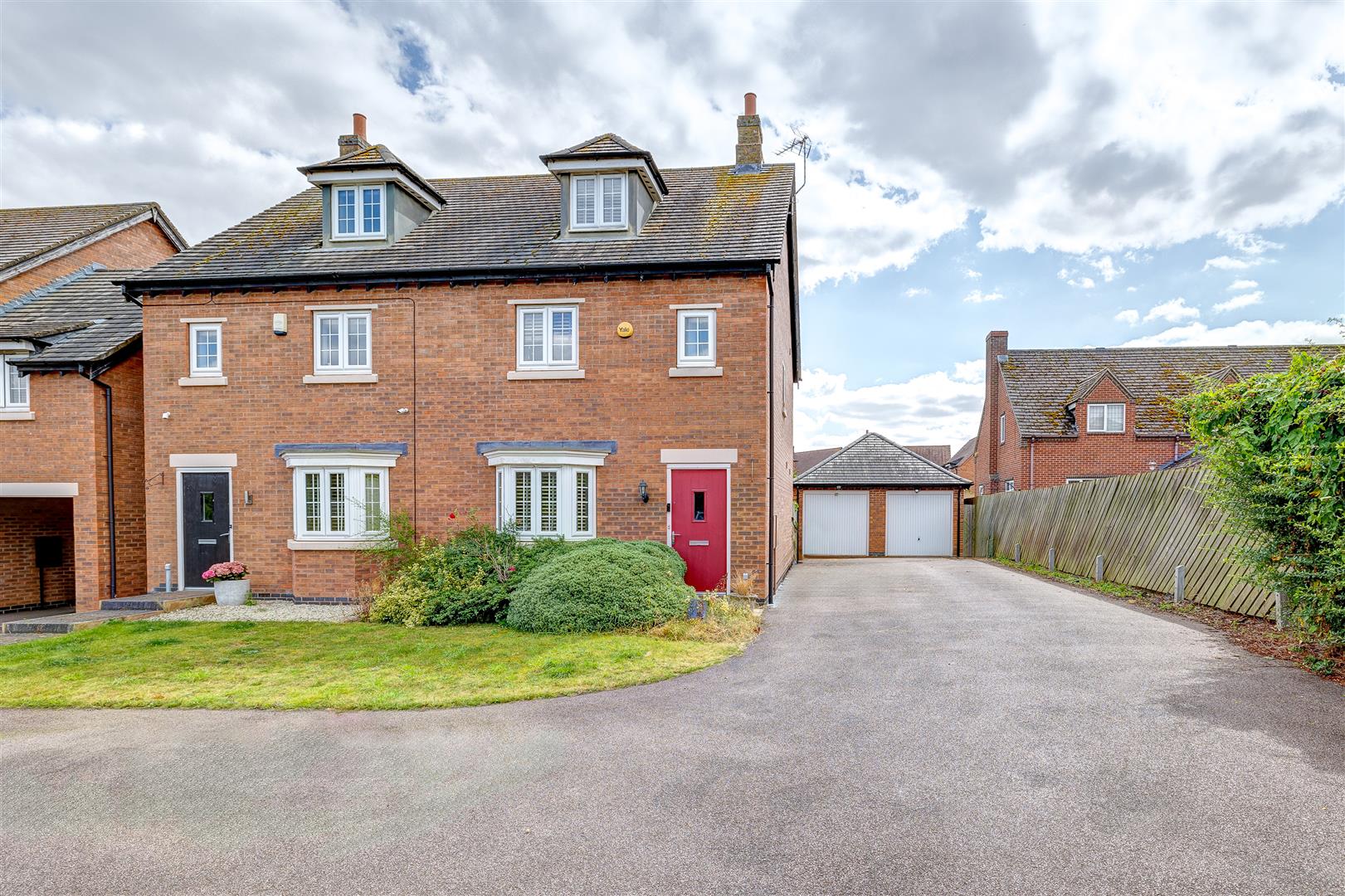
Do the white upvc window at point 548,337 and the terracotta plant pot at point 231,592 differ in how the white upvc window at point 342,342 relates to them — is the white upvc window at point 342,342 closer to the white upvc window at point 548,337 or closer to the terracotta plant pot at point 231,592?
the white upvc window at point 548,337

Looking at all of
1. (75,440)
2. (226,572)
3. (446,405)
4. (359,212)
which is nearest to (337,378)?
(446,405)

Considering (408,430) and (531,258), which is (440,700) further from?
(531,258)

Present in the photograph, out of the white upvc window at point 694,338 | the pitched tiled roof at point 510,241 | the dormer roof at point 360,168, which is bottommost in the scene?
the white upvc window at point 694,338

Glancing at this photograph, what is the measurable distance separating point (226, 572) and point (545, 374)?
693 cm

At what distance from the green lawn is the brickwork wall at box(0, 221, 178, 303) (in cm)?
1138

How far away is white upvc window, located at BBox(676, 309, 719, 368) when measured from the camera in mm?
13484

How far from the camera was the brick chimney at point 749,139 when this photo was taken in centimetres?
1742

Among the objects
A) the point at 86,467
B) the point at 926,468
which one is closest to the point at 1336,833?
the point at 86,467

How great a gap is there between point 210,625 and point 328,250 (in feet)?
24.6

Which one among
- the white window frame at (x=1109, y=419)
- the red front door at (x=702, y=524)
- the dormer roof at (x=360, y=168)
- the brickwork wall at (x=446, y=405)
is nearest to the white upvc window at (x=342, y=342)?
the brickwork wall at (x=446, y=405)

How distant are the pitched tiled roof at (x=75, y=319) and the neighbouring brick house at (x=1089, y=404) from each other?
→ 90.5ft

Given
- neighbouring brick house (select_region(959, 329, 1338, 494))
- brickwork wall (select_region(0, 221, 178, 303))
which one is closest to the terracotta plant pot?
brickwork wall (select_region(0, 221, 178, 303))

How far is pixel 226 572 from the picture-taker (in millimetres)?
13820

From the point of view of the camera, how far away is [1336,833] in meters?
4.39
